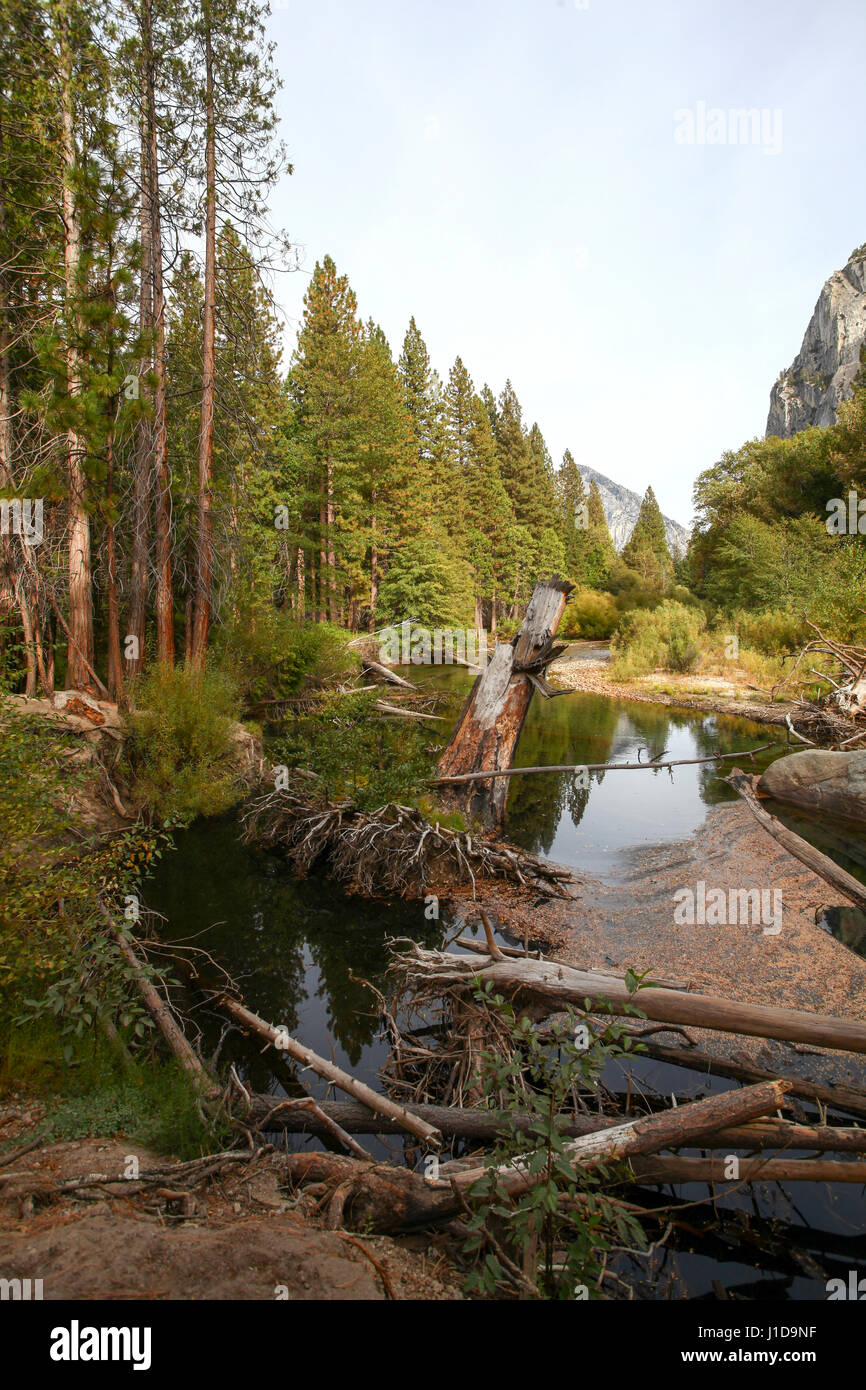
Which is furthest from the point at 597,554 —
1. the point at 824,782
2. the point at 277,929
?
the point at 277,929

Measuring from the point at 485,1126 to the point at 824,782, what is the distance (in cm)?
972

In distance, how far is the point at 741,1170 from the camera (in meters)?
3.29

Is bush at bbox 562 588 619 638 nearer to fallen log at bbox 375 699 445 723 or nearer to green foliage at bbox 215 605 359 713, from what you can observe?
green foliage at bbox 215 605 359 713

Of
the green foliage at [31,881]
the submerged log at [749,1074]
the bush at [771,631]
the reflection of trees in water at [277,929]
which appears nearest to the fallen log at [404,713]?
the reflection of trees in water at [277,929]

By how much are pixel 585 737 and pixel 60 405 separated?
1268 cm

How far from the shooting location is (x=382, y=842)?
8047mm

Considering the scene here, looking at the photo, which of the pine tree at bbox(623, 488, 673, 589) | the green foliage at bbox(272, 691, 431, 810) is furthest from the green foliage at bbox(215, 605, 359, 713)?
the pine tree at bbox(623, 488, 673, 589)

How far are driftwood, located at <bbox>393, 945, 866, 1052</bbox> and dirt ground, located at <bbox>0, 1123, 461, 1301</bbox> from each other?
58.0 inches

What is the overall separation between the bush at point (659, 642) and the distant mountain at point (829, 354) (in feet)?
166

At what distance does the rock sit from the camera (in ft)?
35.4

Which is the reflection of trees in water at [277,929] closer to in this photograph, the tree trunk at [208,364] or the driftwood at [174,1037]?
the driftwood at [174,1037]

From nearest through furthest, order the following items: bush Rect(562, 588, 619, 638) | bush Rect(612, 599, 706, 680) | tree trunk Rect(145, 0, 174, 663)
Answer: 1. tree trunk Rect(145, 0, 174, 663)
2. bush Rect(612, 599, 706, 680)
3. bush Rect(562, 588, 619, 638)

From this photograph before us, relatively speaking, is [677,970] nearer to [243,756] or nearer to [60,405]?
[243,756]

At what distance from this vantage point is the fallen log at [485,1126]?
3.30 metres
